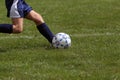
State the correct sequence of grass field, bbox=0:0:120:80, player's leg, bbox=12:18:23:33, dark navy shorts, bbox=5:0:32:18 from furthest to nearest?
player's leg, bbox=12:18:23:33 → dark navy shorts, bbox=5:0:32:18 → grass field, bbox=0:0:120:80

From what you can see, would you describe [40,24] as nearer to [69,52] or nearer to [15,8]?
[15,8]

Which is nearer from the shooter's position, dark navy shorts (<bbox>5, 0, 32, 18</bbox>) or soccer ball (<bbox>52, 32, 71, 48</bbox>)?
dark navy shorts (<bbox>5, 0, 32, 18</bbox>)

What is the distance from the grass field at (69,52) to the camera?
707 centimetres

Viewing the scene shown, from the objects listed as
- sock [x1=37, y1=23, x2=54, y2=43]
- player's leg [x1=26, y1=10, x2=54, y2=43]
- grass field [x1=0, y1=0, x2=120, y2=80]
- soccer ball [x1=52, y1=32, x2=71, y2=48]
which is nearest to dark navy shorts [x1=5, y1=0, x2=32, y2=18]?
player's leg [x1=26, y1=10, x2=54, y2=43]

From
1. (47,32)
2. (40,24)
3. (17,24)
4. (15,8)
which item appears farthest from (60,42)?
(15,8)

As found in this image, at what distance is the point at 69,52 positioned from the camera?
29.0 feet

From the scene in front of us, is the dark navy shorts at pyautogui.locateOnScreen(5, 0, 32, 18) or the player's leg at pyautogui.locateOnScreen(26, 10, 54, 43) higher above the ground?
the dark navy shorts at pyautogui.locateOnScreen(5, 0, 32, 18)

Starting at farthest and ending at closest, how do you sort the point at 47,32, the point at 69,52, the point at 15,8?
the point at 47,32 → the point at 15,8 → the point at 69,52

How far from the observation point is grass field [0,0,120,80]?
7.07 meters

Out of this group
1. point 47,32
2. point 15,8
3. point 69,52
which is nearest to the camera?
point 69,52

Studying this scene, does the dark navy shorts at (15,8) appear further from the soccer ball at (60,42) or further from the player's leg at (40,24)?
the soccer ball at (60,42)

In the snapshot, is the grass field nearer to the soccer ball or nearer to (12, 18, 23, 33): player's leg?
the soccer ball

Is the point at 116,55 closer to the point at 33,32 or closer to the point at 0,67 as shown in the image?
the point at 0,67

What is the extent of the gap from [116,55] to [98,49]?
718 millimetres
